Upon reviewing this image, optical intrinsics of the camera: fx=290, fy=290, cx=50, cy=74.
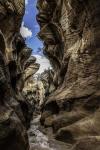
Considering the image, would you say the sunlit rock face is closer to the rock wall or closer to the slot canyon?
the slot canyon

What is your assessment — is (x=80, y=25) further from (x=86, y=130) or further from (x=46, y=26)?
(x=46, y=26)

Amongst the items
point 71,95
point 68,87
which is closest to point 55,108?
point 68,87

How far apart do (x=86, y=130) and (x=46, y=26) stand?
20.6 metres

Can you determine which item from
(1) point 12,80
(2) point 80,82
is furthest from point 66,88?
(1) point 12,80

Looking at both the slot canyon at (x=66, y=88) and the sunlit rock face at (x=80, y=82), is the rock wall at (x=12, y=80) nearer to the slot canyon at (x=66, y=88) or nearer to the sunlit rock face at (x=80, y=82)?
the slot canyon at (x=66, y=88)

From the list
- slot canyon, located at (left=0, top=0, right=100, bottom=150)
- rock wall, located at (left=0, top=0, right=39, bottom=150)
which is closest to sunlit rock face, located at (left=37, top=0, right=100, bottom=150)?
slot canyon, located at (left=0, top=0, right=100, bottom=150)

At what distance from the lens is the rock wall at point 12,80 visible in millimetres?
9602

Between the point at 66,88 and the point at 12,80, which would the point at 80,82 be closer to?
the point at 66,88

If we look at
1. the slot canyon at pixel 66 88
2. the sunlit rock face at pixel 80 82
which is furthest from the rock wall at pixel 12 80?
the sunlit rock face at pixel 80 82

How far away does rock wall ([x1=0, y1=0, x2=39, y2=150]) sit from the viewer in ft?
31.5

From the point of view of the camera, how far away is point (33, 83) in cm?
6612

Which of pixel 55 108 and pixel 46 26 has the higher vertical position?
pixel 46 26

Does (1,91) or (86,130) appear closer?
(1,91)

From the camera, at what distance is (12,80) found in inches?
1074
